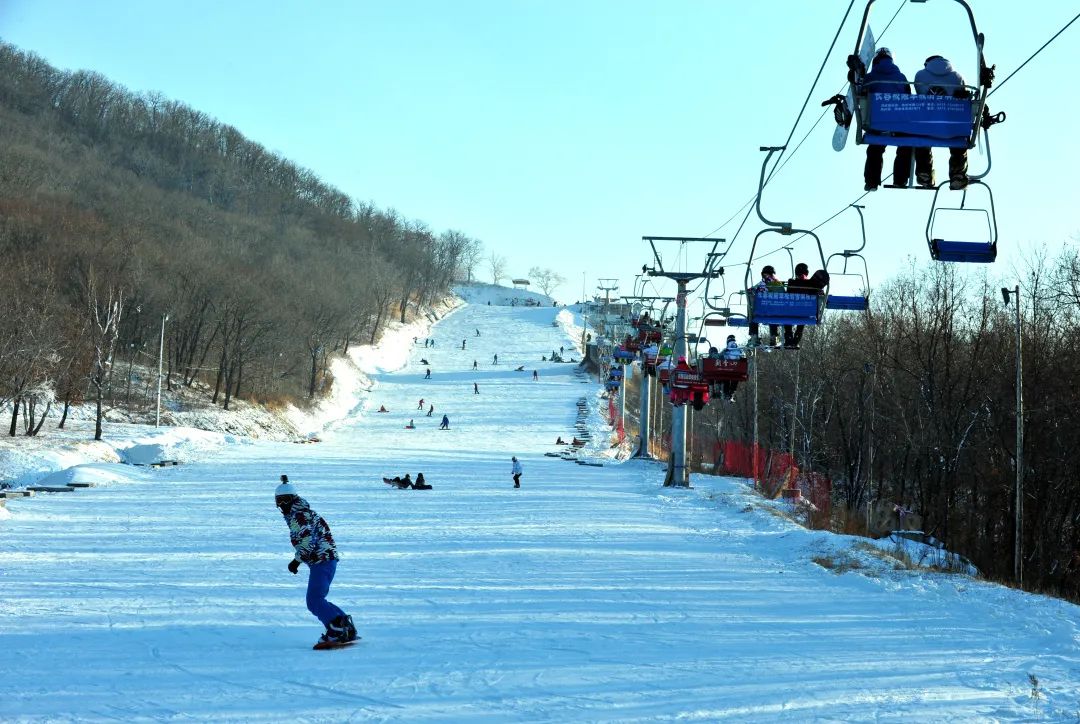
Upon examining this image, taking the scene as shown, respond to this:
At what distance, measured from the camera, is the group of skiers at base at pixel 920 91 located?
29.6 feet

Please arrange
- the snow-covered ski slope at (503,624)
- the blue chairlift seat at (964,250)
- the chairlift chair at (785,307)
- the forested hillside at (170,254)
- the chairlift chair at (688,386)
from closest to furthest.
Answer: the snow-covered ski slope at (503,624), the blue chairlift seat at (964,250), the chairlift chair at (785,307), the chairlift chair at (688,386), the forested hillside at (170,254)

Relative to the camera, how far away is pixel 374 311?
4459 inches

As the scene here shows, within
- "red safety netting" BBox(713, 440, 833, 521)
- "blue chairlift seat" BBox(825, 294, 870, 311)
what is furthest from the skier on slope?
"red safety netting" BBox(713, 440, 833, 521)

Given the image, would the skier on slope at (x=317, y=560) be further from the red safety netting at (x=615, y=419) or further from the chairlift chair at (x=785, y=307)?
the red safety netting at (x=615, y=419)

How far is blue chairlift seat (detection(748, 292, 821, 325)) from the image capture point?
15.4 m

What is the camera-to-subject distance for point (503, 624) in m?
10.8

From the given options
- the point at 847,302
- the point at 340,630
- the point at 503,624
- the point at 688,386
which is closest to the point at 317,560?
the point at 340,630

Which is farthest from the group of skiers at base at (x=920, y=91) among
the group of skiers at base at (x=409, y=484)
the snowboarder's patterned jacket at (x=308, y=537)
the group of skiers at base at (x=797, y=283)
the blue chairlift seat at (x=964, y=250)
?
the group of skiers at base at (x=409, y=484)

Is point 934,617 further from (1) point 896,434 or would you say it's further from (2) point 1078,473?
(1) point 896,434

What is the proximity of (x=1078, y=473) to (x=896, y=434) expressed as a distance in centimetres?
2053

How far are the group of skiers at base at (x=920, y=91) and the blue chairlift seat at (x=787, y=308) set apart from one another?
18.4 feet

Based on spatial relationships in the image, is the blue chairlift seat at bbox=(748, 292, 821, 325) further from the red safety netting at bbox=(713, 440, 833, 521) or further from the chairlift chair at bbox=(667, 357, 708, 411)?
the chairlift chair at bbox=(667, 357, 708, 411)

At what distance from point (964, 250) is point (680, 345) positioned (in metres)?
21.2

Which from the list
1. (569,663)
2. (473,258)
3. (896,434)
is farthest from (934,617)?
(473,258)
